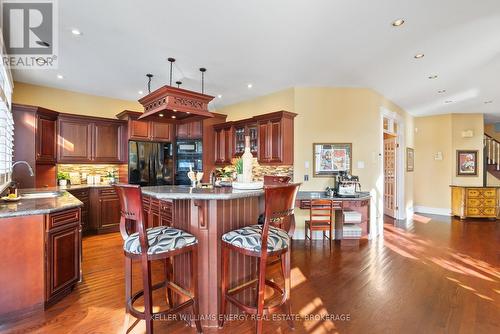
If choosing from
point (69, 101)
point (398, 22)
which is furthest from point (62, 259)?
point (398, 22)

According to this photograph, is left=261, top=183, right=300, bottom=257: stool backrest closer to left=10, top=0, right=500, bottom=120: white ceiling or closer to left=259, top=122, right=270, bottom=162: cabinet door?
left=10, top=0, right=500, bottom=120: white ceiling

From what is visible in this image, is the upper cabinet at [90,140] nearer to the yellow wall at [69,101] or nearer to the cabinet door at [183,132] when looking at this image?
the yellow wall at [69,101]

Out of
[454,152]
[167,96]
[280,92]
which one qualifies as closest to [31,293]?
[167,96]

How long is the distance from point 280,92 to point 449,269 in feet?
12.4

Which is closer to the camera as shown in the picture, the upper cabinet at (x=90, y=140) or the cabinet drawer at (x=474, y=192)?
the upper cabinet at (x=90, y=140)

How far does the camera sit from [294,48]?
121 inches

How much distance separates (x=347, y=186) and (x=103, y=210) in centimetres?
450

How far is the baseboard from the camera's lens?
6.56 metres

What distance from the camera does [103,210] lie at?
459 centimetres

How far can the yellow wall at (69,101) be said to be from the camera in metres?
4.32

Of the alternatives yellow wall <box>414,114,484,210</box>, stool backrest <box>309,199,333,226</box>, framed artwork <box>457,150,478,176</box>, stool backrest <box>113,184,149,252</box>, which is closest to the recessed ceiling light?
stool backrest <box>309,199,333,226</box>

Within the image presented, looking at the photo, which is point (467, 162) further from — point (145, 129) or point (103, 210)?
point (103, 210)

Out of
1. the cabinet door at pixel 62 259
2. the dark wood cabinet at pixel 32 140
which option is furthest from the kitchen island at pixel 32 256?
the dark wood cabinet at pixel 32 140

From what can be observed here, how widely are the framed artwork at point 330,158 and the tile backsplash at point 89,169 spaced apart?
3.99m
